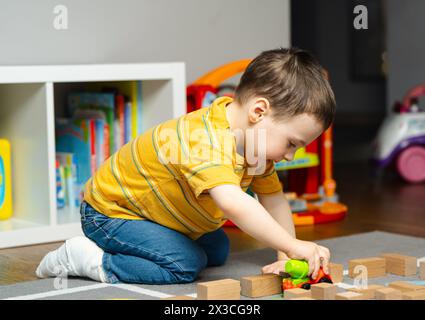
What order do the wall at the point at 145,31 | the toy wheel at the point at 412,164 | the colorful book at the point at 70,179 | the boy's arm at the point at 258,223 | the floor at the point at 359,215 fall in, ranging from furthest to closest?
the toy wheel at the point at 412,164
the colorful book at the point at 70,179
the wall at the point at 145,31
the floor at the point at 359,215
the boy's arm at the point at 258,223

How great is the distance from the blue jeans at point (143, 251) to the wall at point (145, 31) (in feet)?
2.13

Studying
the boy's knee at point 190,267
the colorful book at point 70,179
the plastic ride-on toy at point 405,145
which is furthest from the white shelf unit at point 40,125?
the plastic ride-on toy at point 405,145

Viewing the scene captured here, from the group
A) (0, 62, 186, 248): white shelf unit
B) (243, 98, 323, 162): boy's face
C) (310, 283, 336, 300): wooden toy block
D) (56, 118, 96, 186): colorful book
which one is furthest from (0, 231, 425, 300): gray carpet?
(56, 118, 96, 186): colorful book

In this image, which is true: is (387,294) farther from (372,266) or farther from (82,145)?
(82,145)

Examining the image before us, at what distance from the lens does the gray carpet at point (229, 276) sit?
1.31m

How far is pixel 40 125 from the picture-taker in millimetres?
1837

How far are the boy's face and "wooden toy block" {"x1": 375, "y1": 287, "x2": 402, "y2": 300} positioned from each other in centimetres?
28

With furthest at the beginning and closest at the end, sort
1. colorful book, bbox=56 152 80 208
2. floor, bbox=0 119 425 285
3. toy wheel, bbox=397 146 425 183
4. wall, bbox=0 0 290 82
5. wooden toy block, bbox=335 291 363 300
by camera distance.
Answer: toy wheel, bbox=397 146 425 183
colorful book, bbox=56 152 80 208
wall, bbox=0 0 290 82
floor, bbox=0 119 425 285
wooden toy block, bbox=335 291 363 300

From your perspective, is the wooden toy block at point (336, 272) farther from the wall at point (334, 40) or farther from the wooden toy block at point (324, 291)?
the wall at point (334, 40)

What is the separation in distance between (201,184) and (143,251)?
20 centimetres

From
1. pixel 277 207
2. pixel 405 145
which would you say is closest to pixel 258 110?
pixel 277 207

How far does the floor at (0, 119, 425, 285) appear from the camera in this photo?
1.65 m

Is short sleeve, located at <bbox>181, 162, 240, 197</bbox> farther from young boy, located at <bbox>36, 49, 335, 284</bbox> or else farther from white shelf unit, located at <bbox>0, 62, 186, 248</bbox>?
white shelf unit, located at <bbox>0, 62, 186, 248</bbox>
